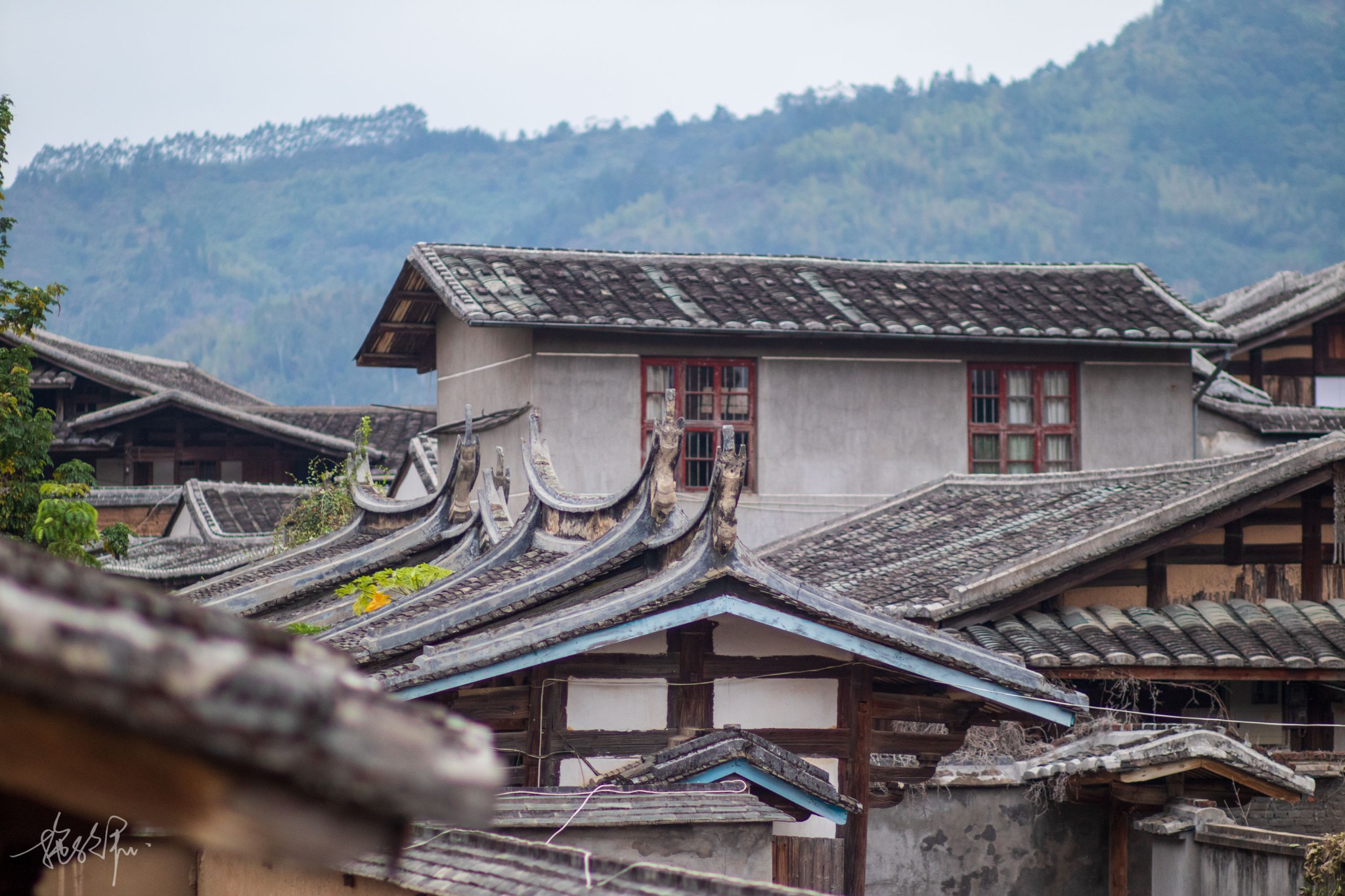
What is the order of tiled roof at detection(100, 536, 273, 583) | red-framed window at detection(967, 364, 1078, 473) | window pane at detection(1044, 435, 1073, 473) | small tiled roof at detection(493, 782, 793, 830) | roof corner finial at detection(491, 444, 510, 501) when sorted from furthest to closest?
1. tiled roof at detection(100, 536, 273, 583)
2. window pane at detection(1044, 435, 1073, 473)
3. red-framed window at detection(967, 364, 1078, 473)
4. roof corner finial at detection(491, 444, 510, 501)
5. small tiled roof at detection(493, 782, 793, 830)

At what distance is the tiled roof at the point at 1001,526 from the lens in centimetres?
1266

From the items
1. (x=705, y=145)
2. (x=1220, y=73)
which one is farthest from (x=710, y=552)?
(x=705, y=145)

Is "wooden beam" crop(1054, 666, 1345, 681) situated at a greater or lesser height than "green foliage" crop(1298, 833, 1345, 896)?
greater

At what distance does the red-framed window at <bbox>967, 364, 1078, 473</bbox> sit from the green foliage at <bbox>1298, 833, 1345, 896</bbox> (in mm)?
12557

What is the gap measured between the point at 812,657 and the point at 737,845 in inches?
119

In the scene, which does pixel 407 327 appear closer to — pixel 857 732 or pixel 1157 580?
pixel 1157 580

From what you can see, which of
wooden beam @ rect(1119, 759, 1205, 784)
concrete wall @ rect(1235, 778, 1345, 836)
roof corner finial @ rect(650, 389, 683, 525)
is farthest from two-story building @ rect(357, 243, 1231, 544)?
wooden beam @ rect(1119, 759, 1205, 784)

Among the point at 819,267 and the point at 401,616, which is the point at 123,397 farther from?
the point at 401,616

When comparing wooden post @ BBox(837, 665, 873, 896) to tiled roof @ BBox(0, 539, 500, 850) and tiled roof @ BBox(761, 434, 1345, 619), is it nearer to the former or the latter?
tiled roof @ BBox(761, 434, 1345, 619)

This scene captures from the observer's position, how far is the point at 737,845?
7488 mm

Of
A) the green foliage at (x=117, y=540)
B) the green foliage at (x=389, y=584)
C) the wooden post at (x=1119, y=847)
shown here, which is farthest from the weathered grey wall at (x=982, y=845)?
the green foliage at (x=117, y=540)

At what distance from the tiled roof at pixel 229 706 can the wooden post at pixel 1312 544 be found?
520 inches

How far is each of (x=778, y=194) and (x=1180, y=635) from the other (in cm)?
11416

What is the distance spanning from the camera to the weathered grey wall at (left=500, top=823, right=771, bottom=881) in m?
7.31
